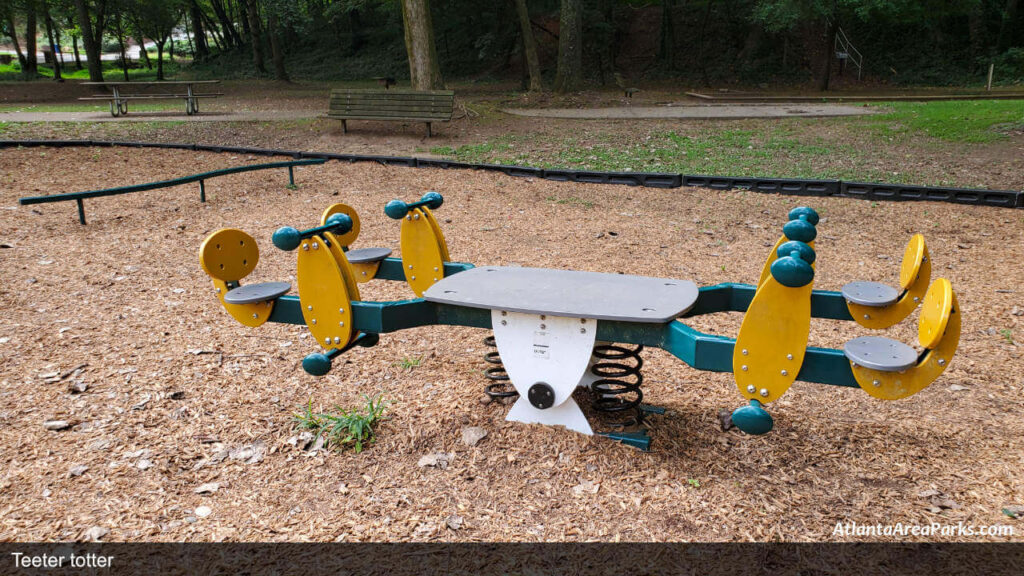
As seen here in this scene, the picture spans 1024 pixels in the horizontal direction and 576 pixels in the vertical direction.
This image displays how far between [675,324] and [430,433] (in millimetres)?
1151

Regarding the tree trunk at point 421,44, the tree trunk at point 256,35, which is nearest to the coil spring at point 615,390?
the tree trunk at point 421,44

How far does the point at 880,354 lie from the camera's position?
87.7 inches

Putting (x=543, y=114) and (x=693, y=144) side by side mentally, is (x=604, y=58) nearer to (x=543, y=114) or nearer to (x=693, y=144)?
(x=543, y=114)

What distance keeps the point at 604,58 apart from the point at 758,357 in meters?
26.3

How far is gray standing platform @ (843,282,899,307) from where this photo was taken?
281cm

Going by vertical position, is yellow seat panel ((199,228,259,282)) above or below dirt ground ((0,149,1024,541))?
above

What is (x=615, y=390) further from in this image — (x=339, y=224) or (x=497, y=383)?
(x=339, y=224)

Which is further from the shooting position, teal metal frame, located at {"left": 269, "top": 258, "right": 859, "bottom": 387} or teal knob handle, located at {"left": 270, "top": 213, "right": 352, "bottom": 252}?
teal knob handle, located at {"left": 270, "top": 213, "right": 352, "bottom": 252}

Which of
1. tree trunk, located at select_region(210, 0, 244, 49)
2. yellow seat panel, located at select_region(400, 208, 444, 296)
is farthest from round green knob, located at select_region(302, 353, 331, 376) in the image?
tree trunk, located at select_region(210, 0, 244, 49)

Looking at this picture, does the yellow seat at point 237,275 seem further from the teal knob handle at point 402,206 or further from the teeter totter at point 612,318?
the teal knob handle at point 402,206

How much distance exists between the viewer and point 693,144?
11016 mm

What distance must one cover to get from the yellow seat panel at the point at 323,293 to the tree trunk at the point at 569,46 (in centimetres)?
1635

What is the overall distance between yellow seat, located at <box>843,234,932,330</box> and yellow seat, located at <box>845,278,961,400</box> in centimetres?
52

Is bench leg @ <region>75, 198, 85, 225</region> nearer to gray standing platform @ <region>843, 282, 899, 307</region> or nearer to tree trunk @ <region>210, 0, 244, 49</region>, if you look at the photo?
gray standing platform @ <region>843, 282, 899, 307</region>
